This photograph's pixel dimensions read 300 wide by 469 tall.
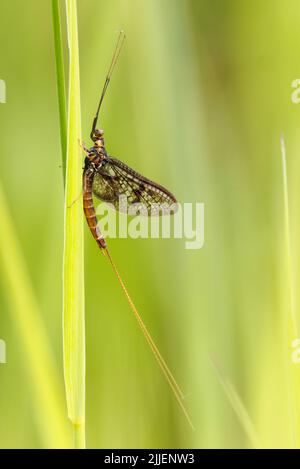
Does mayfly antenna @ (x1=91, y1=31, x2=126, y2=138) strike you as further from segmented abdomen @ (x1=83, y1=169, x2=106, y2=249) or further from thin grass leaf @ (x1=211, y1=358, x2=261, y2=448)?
thin grass leaf @ (x1=211, y1=358, x2=261, y2=448)

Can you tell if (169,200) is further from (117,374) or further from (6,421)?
(6,421)

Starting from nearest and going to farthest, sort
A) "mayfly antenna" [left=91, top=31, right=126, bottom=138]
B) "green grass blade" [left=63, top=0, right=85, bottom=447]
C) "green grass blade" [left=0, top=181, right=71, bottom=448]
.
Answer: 1. "green grass blade" [left=63, top=0, right=85, bottom=447]
2. "green grass blade" [left=0, top=181, right=71, bottom=448]
3. "mayfly antenna" [left=91, top=31, right=126, bottom=138]

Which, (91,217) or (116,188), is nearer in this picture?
(91,217)

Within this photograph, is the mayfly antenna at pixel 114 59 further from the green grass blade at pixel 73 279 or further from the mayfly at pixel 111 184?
the green grass blade at pixel 73 279

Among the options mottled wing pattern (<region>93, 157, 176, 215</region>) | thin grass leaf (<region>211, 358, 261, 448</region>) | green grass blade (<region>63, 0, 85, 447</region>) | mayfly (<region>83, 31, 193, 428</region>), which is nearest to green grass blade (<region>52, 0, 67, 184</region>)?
green grass blade (<region>63, 0, 85, 447</region>)

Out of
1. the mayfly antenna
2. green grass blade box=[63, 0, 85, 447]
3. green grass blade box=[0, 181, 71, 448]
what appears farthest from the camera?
the mayfly antenna

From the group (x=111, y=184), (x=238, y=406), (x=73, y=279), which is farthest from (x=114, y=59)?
(x=238, y=406)

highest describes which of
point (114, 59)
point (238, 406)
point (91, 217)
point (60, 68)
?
point (114, 59)

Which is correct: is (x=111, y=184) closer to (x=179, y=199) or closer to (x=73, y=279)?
(x=179, y=199)
